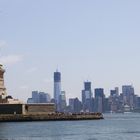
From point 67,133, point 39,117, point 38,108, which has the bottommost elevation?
point 67,133

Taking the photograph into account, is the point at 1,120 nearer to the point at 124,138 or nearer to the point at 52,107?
the point at 52,107

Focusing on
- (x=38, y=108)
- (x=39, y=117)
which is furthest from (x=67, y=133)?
(x=38, y=108)

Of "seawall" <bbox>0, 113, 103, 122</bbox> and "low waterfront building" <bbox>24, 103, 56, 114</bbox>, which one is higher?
"low waterfront building" <bbox>24, 103, 56, 114</bbox>

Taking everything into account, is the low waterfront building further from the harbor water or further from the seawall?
the harbor water

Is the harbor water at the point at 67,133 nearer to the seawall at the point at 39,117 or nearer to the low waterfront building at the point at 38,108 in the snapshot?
the seawall at the point at 39,117

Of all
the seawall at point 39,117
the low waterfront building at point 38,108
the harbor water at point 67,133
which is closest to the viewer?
the harbor water at point 67,133

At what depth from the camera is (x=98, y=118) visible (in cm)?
17450

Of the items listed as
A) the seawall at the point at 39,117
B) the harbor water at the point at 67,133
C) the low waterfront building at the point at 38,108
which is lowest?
the harbor water at the point at 67,133

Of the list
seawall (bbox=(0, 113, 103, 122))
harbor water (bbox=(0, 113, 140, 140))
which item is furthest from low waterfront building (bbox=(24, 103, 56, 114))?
harbor water (bbox=(0, 113, 140, 140))

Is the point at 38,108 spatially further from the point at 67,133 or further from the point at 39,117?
the point at 67,133

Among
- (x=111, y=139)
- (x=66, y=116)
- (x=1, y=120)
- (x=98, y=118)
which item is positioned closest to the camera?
(x=111, y=139)

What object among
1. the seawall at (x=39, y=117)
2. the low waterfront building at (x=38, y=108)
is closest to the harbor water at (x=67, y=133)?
the seawall at (x=39, y=117)

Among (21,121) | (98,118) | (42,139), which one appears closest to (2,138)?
(42,139)

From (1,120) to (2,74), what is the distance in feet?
75.1
